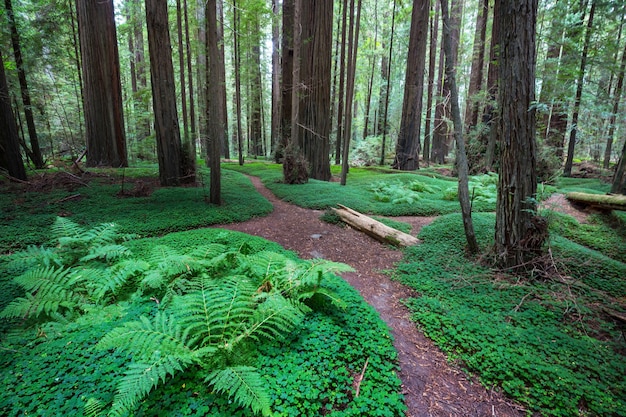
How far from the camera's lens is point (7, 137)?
254 inches

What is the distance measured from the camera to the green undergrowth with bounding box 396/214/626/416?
2.18 metres

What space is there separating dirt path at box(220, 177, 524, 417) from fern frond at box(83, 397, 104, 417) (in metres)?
1.95

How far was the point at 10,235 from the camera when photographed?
4203 millimetres

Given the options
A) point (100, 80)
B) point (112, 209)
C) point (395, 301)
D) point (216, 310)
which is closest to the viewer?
point (216, 310)

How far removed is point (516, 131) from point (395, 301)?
9.52ft

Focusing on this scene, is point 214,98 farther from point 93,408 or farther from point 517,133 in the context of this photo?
point 93,408

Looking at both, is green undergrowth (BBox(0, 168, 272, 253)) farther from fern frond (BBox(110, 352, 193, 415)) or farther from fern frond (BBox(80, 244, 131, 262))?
fern frond (BBox(110, 352, 193, 415))

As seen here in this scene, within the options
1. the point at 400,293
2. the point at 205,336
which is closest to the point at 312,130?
the point at 400,293

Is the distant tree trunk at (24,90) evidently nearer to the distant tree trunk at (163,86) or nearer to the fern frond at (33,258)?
the distant tree trunk at (163,86)

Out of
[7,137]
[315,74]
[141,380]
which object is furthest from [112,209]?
[315,74]

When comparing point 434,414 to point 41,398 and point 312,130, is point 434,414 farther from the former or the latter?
point 312,130

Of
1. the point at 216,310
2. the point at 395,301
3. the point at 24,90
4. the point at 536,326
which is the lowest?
the point at 395,301

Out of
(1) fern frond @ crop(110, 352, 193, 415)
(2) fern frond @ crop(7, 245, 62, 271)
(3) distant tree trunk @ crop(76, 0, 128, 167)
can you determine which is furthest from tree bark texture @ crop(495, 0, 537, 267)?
(3) distant tree trunk @ crop(76, 0, 128, 167)

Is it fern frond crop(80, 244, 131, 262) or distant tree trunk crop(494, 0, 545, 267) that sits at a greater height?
distant tree trunk crop(494, 0, 545, 267)
